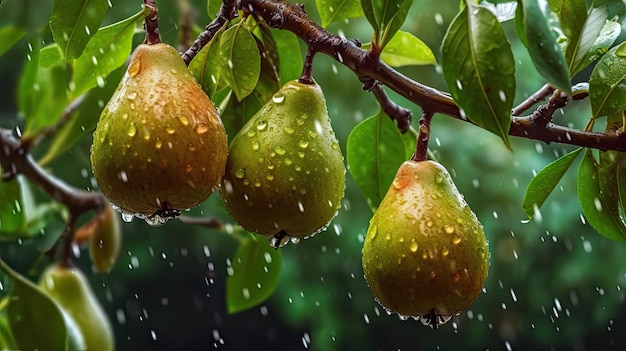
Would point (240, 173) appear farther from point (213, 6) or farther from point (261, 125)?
point (213, 6)

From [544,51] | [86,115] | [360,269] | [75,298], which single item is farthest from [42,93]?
[360,269]

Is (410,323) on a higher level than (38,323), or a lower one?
lower

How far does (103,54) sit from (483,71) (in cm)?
36

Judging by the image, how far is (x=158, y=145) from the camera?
0.47m

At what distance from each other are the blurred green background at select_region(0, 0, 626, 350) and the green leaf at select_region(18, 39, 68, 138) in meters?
1.02

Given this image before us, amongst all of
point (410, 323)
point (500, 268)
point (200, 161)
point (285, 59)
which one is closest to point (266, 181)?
point (200, 161)

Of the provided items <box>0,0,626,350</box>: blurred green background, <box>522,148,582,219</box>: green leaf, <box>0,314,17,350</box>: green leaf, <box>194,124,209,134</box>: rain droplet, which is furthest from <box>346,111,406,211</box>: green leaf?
<box>0,0,626,350</box>: blurred green background

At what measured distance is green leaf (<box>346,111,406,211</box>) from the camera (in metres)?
0.69

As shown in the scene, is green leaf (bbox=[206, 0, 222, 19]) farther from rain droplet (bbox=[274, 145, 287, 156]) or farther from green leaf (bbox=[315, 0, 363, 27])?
rain droplet (bbox=[274, 145, 287, 156])

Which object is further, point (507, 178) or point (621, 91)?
point (507, 178)

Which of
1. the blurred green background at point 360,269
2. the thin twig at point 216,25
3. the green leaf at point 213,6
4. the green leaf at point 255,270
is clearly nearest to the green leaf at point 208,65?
the thin twig at point 216,25

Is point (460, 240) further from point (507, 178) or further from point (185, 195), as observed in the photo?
point (507, 178)

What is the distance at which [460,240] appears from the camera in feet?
1.61

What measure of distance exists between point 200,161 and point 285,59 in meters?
0.25
